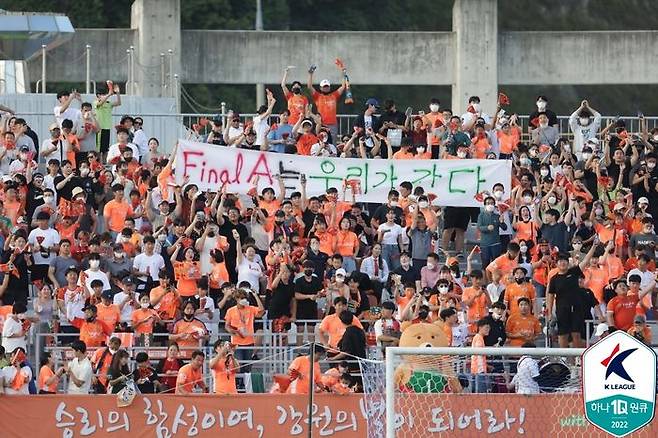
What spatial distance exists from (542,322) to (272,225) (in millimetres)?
3886

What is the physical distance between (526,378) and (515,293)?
4068mm

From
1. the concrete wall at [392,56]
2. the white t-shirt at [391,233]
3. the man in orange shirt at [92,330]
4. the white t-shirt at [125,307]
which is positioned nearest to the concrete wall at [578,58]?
the concrete wall at [392,56]

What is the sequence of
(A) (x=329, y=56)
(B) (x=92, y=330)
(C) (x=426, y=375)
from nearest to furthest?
(C) (x=426, y=375) → (B) (x=92, y=330) → (A) (x=329, y=56)

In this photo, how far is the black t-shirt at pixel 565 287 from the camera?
28.2 metres

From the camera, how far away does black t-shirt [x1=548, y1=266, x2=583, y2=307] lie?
92.4 ft

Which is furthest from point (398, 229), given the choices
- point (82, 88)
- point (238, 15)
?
point (238, 15)

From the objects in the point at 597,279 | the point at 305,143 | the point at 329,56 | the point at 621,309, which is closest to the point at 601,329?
the point at 621,309

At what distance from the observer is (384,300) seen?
2895 centimetres

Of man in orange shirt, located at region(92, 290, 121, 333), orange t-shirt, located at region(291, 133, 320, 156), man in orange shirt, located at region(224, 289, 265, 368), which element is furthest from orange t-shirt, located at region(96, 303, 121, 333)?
orange t-shirt, located at region(291, 133, 320, 156)

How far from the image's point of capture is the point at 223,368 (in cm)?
2559

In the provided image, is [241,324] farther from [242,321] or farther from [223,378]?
[223,378]

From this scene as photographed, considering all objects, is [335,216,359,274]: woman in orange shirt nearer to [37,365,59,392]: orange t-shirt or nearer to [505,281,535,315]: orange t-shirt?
[505,281,535,315]: orange t-shirt

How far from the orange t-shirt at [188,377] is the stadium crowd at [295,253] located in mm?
21

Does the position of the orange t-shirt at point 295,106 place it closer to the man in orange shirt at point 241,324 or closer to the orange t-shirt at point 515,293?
the orange t-shirt at point 515,293
